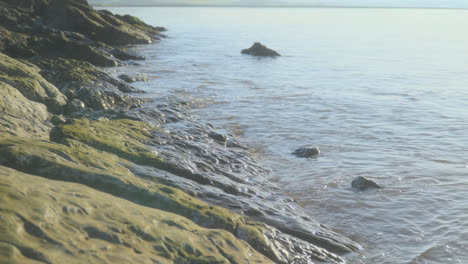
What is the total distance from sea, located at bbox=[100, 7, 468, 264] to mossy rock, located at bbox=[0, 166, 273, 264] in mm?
2715

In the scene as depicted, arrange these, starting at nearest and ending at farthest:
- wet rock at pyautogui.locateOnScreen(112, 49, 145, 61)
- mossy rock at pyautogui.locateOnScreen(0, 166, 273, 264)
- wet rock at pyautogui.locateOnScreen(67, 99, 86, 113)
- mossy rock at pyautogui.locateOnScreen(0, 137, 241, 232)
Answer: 1. mossy rock at pyautogui.locateOnScreen(0, 166, 273, 264)
2. mossy rock at pyautogui.locateOnScreen(0, 137, 241, 232)
3. wet rock at pyautogui.locateOnScreen(67, 99, 86, 113)
4. wet rock at pyautogui.locateOnScreen(112, 49, 145, 61)

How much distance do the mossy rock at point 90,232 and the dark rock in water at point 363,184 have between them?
15.3 ft

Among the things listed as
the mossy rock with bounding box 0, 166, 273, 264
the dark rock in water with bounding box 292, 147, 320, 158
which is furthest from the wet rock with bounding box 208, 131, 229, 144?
the mossy rock with bounding box 0, 166, 273, 264

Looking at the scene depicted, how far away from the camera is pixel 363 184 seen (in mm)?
9812

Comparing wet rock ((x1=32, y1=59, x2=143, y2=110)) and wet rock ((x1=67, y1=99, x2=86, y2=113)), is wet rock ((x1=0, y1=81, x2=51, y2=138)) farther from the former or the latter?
wet rock ((x1=32, y1=59, x2=143, y2=110))

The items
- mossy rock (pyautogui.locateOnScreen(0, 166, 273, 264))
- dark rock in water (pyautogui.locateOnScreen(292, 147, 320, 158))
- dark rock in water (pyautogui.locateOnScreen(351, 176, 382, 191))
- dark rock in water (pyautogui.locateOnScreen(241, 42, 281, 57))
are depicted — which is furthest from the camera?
dark rock in water (pyautogui.locateOnScreen(241, 42, 281, 57))

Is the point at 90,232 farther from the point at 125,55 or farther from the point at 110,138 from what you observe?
the point at 125,55

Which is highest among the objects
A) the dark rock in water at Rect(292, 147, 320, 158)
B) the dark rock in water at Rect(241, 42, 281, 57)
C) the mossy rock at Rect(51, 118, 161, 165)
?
the mossy rock at Rect(51, 118, 161, 165)

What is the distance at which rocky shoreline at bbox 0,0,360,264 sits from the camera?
437 centimetres

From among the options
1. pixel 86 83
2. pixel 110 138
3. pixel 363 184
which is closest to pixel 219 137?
pixel 363 184

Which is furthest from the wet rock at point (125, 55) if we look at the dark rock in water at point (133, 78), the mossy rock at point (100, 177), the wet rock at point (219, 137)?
the mossy rock at point (100, 177)

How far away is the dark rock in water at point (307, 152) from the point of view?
1204 centimetres

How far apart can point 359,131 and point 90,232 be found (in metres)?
11.2

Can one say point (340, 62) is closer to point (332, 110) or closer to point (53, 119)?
point (332, 110)
